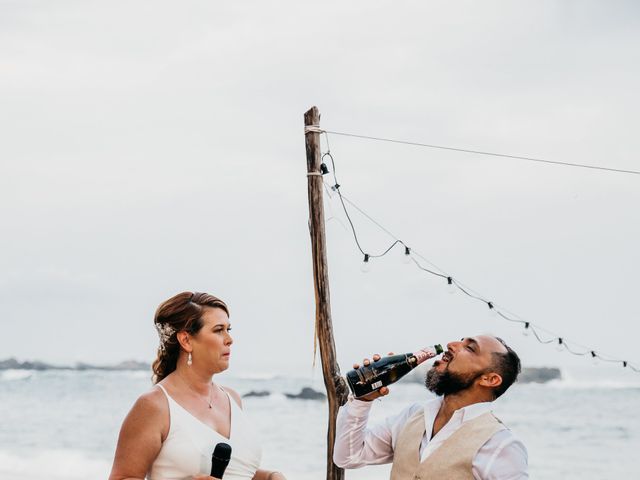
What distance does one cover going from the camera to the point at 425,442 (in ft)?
10.3

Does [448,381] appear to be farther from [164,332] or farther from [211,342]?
[164,332]

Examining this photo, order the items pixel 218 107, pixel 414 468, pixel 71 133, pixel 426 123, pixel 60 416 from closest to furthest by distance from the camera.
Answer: pixel 414 468 → pixel 426 123 → pixel 218 107 → pixel 71 133 → pixel 60 416

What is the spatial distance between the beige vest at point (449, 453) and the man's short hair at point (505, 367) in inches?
4.7

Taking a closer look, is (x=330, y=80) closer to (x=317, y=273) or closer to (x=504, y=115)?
(x=504, y=115)

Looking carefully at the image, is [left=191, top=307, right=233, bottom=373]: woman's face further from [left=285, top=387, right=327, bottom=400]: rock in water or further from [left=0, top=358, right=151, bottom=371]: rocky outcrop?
[left=0, top=358, right=151, bottom=371]: rocky outcrop

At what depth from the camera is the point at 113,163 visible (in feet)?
61.8

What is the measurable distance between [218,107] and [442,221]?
451cm

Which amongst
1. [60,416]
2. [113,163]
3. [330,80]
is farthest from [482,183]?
[60,416]

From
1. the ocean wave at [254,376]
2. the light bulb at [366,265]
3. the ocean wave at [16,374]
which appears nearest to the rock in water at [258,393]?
the ocean wave at [254,376]

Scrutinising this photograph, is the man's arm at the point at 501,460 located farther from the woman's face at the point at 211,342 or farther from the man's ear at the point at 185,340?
the man's ear at the point at 185,340

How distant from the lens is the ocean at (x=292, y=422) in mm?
14266

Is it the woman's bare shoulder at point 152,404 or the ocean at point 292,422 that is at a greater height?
the woman's bare shoulder at point 152,404

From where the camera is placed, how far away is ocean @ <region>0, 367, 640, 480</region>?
46.8 ft

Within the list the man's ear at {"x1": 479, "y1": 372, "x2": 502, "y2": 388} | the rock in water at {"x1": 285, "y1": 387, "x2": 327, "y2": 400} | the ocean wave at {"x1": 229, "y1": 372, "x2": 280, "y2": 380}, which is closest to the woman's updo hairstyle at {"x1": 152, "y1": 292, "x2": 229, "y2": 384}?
the man's ear at {"x1": 479, "y1": 372, "x2": 502, "y2": 388}
